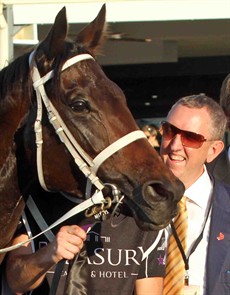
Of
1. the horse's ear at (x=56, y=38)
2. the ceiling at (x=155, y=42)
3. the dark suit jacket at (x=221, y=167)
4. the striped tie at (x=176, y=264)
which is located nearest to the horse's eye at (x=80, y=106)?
the horse's ear at (x=56, y=38)

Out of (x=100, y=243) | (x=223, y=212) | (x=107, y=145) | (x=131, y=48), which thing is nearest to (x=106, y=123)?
(x=107, y=145)

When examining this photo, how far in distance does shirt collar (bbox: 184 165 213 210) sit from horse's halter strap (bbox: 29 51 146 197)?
1.75 ft

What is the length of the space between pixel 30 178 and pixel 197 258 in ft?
2.46

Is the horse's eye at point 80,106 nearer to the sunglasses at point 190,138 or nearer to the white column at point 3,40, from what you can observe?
the sunglasses at point 190,138

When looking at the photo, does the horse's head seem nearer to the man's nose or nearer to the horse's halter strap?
the horse's halter strap

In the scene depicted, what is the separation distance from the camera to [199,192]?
3.04 metres

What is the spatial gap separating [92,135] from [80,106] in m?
0.11

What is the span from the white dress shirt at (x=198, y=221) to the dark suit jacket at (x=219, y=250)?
0.13ft

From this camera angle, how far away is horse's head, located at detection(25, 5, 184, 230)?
2.48 meters

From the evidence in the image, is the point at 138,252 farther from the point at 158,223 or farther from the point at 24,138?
the point at 24,138

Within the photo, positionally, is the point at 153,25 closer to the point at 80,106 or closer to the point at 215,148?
the point at 215,148

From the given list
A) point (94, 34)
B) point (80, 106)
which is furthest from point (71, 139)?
point (94, 34)

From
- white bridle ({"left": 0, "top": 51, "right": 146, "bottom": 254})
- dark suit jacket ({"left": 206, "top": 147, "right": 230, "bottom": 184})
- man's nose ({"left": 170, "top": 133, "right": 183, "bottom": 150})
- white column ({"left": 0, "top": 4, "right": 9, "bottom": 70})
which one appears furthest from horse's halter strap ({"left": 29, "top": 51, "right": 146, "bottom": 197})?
white column ({"left": 0, "top": 4, "right": 9, "bottom": 70})

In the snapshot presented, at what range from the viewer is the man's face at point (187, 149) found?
298 cm
